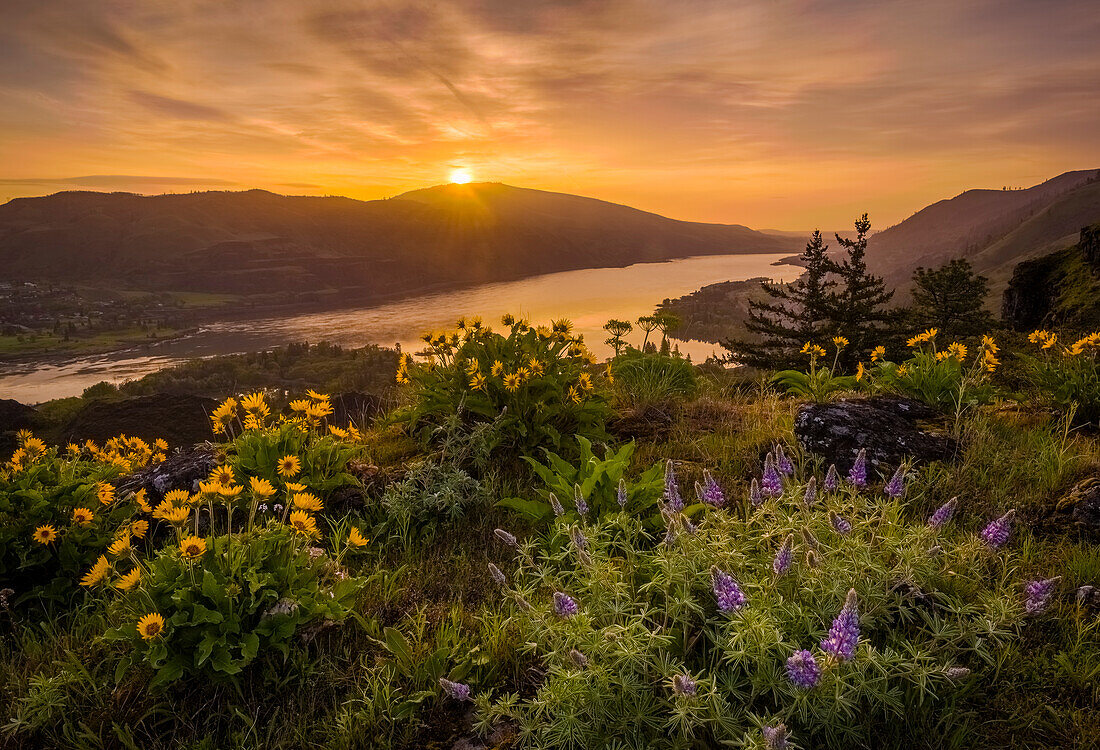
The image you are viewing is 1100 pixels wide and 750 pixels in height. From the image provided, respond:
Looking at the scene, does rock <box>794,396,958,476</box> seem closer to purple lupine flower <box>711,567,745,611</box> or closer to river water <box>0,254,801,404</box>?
purple lupine flower <box>711,567,745,611</box>

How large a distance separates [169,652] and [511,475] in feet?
9.29

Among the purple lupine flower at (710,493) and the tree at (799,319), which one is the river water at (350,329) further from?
the purple lupine flower at (710,493)

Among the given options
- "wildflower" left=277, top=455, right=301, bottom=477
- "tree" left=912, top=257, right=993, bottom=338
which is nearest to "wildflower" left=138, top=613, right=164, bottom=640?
"wildflower" left=277, top=455, right=301, bottom=477

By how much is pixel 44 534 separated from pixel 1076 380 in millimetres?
7974

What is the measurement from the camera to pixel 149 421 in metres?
17.9

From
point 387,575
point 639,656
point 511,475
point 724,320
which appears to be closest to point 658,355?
point 511,475

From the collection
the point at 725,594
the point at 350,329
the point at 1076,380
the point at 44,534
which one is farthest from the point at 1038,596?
the point at 350,329

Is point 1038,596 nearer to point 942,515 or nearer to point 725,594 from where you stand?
point 942,515

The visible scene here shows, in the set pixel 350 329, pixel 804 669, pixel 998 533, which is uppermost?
pixel 998 533

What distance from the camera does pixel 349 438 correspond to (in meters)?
5.30

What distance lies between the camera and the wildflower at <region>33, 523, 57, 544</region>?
317 centimetres

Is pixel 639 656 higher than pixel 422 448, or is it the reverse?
pixel 639 656

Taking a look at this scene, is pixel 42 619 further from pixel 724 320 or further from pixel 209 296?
pixel 209 296

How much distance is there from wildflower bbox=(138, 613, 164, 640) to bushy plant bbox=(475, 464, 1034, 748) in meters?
1.41
